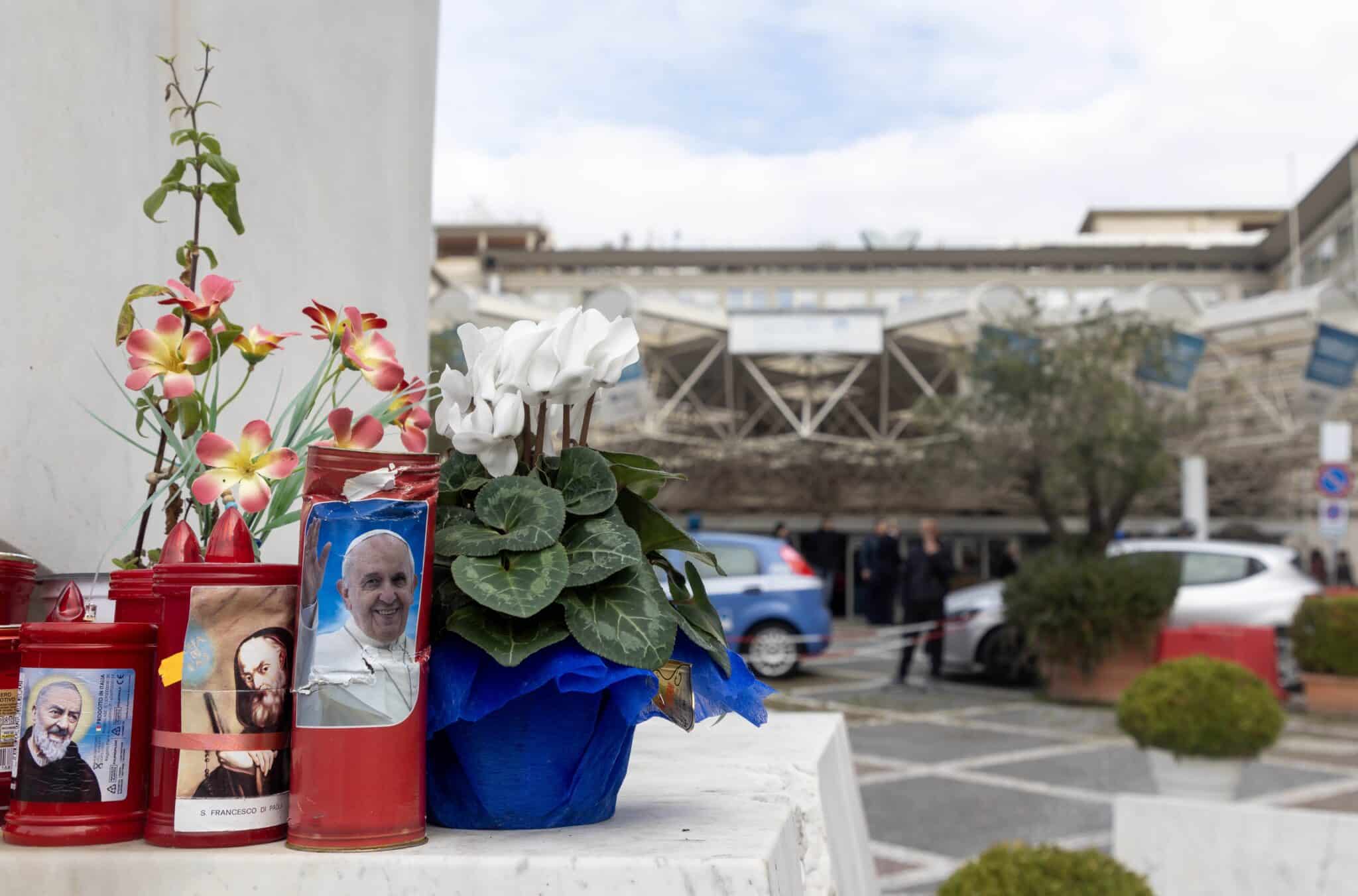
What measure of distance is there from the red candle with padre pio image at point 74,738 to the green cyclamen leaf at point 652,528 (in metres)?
0.58

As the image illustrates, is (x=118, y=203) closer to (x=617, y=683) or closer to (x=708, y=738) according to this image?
(x=617, y=683)

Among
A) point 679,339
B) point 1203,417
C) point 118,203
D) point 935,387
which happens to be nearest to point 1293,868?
point 118,203

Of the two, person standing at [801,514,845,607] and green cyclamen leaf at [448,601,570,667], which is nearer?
green cyclamen leaf at [448,601,570,667]

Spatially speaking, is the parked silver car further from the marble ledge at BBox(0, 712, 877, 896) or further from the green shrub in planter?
the marble ledge at BBox(0, 712, 877, 896)

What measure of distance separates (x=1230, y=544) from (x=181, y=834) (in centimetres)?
1256

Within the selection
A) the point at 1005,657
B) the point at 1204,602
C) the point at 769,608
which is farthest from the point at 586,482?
the point at 1204,602

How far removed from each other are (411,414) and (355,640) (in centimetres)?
43

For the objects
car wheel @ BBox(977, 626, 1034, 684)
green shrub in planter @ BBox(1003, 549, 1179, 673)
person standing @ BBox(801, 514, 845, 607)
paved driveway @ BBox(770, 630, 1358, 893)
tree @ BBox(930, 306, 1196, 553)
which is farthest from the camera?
person standing @ BBox(801, 514, 845, 607)

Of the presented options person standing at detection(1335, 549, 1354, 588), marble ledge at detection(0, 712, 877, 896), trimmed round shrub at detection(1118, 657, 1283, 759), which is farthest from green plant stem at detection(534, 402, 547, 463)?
person standing at detection(1335, 549, 1354, 588)

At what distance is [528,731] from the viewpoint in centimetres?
133

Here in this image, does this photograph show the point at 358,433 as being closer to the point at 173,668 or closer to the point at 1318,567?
the point at 173,668

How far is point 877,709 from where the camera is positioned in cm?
1033

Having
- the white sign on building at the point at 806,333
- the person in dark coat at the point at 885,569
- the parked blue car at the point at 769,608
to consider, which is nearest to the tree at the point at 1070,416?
the person in dark coat at the point at 885,569

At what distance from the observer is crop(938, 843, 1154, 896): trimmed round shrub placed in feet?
8.77
